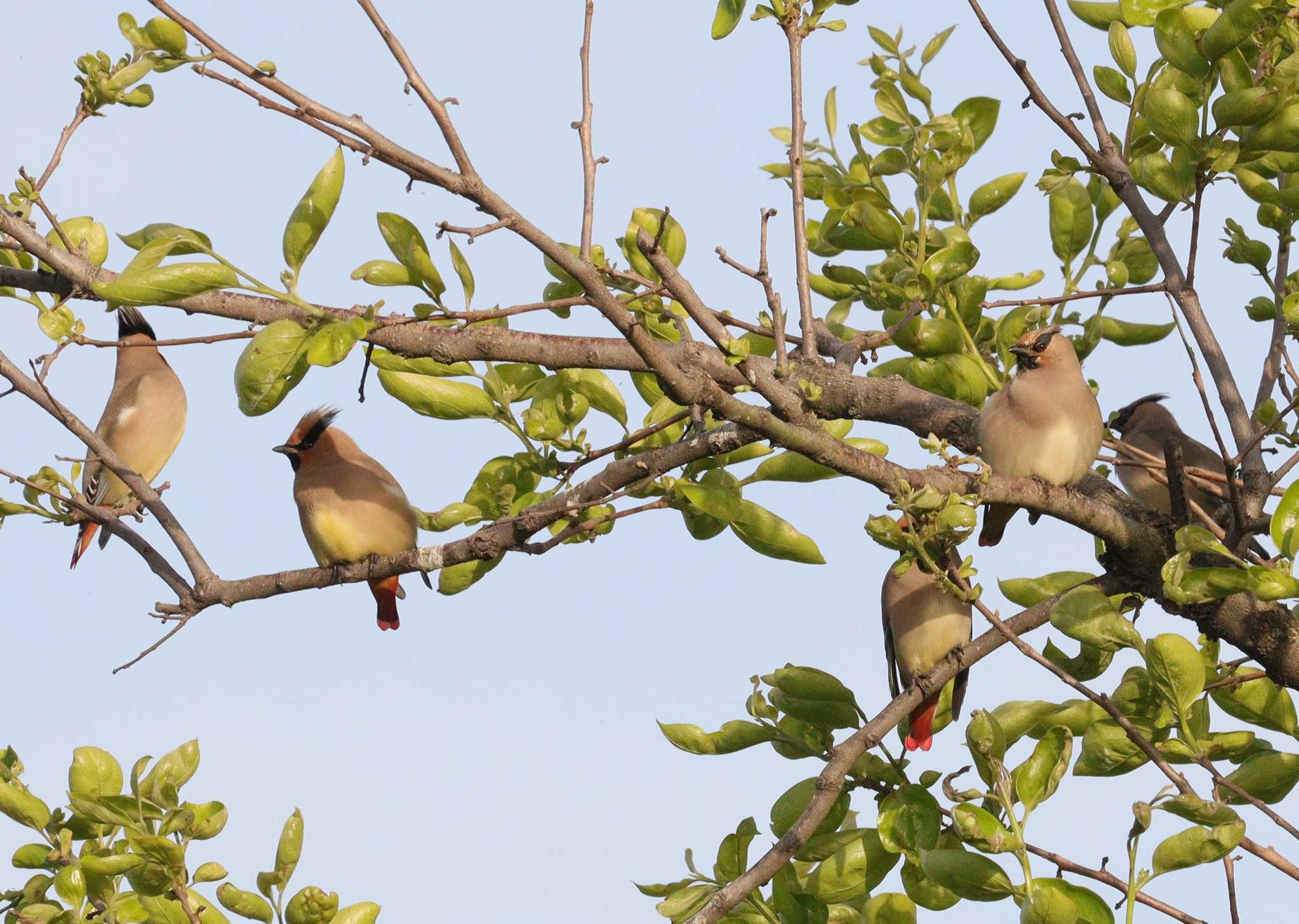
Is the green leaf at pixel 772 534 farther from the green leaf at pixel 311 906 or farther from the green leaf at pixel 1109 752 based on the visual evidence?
the green leaf at pixel 311 906

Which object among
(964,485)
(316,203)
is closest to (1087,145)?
(964,485)

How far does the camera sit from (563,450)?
3590 mm

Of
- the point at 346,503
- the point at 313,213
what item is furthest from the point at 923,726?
the point at 313,213

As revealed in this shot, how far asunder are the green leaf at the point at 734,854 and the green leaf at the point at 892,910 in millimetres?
304

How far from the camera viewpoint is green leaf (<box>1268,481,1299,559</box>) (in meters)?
2.50

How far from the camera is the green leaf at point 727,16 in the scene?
10.2ft

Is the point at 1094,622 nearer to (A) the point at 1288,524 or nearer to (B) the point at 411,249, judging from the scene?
(A) the point at 1288,524

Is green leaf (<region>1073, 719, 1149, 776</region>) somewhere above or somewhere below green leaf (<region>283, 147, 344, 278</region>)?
below

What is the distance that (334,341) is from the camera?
7.77ft

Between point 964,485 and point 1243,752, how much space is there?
83cm

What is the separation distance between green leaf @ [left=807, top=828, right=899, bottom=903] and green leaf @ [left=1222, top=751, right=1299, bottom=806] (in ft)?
2.43

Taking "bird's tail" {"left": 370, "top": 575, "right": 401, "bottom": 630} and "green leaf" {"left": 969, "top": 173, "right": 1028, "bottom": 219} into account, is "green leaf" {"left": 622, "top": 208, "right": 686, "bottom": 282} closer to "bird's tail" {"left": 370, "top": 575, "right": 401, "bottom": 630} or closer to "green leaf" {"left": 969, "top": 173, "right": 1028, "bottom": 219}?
"green leaf" {"left": 969, "top": 173, "right": 1028, "bottom": 219}

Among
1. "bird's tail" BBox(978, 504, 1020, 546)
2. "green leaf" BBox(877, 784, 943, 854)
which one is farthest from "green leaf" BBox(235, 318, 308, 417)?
"bird's tail" BBox(978, 504, 1020, 546)

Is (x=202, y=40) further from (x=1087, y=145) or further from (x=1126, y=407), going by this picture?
(x=1126, y=407)
